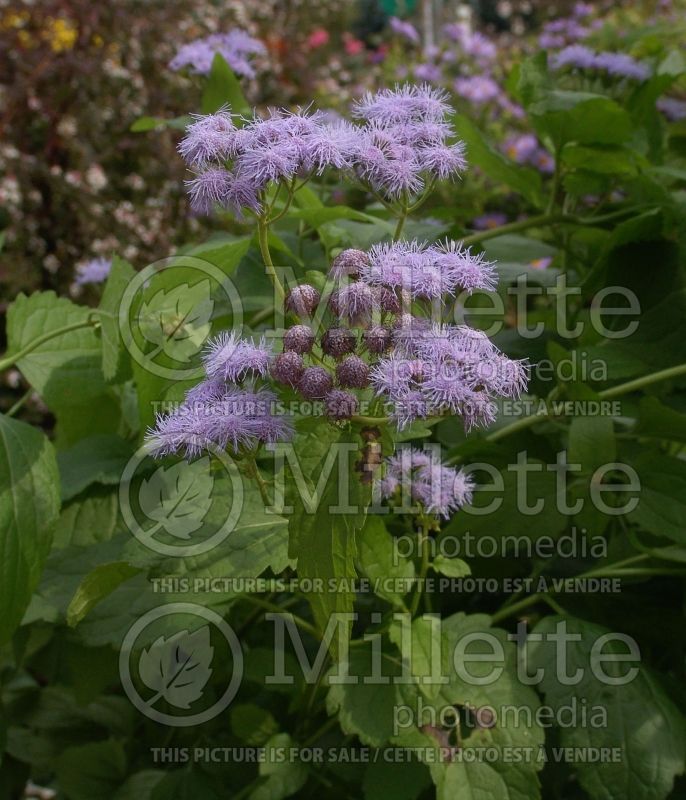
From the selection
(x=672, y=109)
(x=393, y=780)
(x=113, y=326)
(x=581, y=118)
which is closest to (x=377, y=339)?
(x=113, y=326)

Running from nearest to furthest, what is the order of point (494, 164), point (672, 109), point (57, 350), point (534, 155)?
point (57, 350)
point (494, 164)
point (672, 109)
point (534, 155)

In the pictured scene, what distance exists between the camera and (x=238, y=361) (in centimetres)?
89

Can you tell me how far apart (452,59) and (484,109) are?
2.65 feet

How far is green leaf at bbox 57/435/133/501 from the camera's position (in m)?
1.21

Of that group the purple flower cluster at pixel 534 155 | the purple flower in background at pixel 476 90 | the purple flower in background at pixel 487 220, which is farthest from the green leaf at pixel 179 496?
the purple flower in background at pixel 476 90

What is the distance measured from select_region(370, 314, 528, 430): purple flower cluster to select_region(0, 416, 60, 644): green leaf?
472mm

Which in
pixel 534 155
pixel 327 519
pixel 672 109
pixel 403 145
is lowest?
pixel 327 519

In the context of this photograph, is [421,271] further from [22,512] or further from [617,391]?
[22,512]

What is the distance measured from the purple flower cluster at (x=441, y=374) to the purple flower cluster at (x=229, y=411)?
11 cm

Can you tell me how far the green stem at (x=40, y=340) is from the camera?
1231 millimetres

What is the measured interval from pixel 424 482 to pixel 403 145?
404 mm

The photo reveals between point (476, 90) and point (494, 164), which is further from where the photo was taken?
point (476, 90)

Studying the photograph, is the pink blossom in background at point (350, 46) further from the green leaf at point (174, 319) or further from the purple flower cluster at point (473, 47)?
the green leaf at point (174, 319)

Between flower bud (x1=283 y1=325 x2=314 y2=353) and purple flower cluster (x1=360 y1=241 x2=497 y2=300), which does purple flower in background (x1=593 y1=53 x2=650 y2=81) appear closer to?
purple flower cluster (x1=360 y1=241 x2=497 y2=300)
